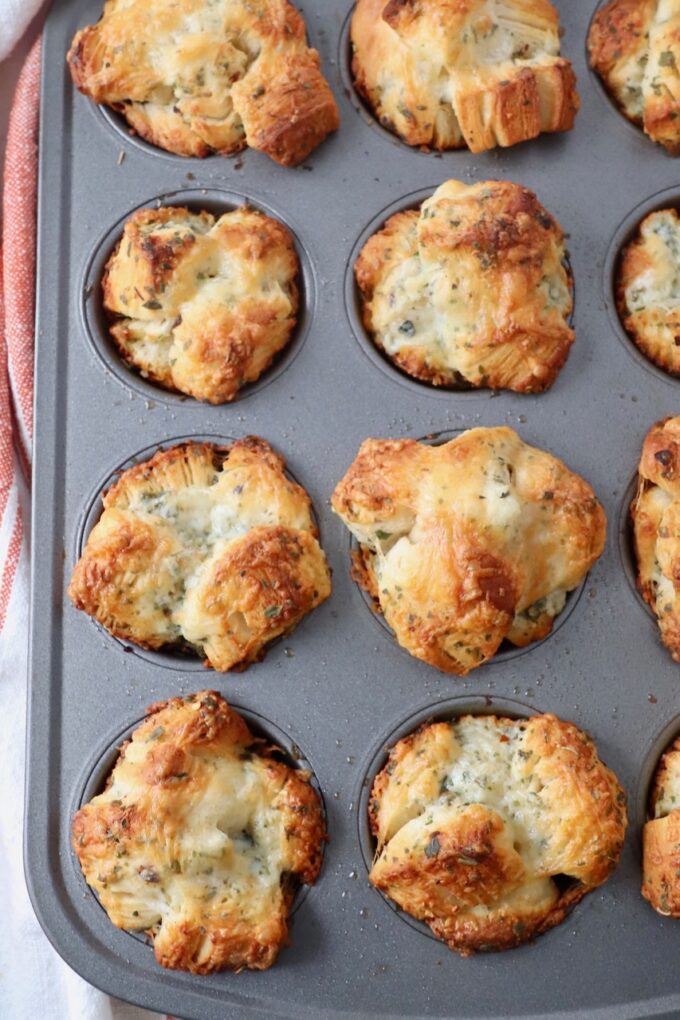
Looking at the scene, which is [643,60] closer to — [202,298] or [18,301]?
[202,298]

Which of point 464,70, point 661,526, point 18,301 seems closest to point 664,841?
point 661,526

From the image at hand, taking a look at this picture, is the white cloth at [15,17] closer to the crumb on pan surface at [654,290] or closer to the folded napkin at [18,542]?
the folded napkin at [18,542]

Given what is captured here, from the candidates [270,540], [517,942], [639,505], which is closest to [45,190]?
[270,540]

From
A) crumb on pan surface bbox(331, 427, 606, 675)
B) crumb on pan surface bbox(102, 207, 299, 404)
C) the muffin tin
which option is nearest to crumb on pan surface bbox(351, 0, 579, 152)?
the muffin tin

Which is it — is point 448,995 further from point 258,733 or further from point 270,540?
point 270,540

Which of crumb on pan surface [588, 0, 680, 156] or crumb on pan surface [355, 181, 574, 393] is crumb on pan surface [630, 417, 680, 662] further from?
crumb on pan surface [588, 0, 680, 156]

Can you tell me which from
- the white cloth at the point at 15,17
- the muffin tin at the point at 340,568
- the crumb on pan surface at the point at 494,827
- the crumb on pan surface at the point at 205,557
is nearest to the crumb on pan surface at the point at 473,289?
the muffin tin at the point at 340,568
